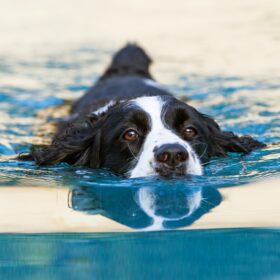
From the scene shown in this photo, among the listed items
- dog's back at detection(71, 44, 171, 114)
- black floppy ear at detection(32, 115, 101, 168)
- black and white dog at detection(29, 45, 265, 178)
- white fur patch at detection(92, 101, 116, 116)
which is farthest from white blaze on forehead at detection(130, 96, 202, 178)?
dog's back at detection(71, 44, 171, 114)

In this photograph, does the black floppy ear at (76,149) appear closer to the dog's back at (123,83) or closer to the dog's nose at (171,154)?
the dog's back at (123,83)

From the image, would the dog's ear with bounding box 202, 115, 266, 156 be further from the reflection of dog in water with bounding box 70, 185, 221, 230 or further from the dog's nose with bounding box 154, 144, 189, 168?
the reflection of dog in water with bounding box 70, 185, 221, 230

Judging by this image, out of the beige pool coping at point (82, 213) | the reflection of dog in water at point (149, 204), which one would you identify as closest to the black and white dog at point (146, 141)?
the reflection of dog in water at point (149, 204)

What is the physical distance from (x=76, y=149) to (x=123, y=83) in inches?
86.5

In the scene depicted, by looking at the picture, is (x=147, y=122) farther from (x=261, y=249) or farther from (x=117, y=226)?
(x=261, y=249)

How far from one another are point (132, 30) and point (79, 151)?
24.9 ft

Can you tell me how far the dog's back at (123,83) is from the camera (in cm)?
731

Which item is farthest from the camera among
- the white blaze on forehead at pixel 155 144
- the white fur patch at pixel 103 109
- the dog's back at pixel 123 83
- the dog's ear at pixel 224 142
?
the dog's back at pixel 123 83

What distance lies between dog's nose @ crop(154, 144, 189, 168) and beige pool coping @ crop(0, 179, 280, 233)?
30 centimetres

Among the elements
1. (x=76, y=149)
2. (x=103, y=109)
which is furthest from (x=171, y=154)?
(x=103, y=109)

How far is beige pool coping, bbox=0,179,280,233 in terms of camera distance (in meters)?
3.95

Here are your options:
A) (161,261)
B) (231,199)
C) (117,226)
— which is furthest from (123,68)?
(161,261)

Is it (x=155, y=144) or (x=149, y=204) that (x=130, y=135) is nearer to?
(x=155, y=144)

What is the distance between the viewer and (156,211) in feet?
13.8
